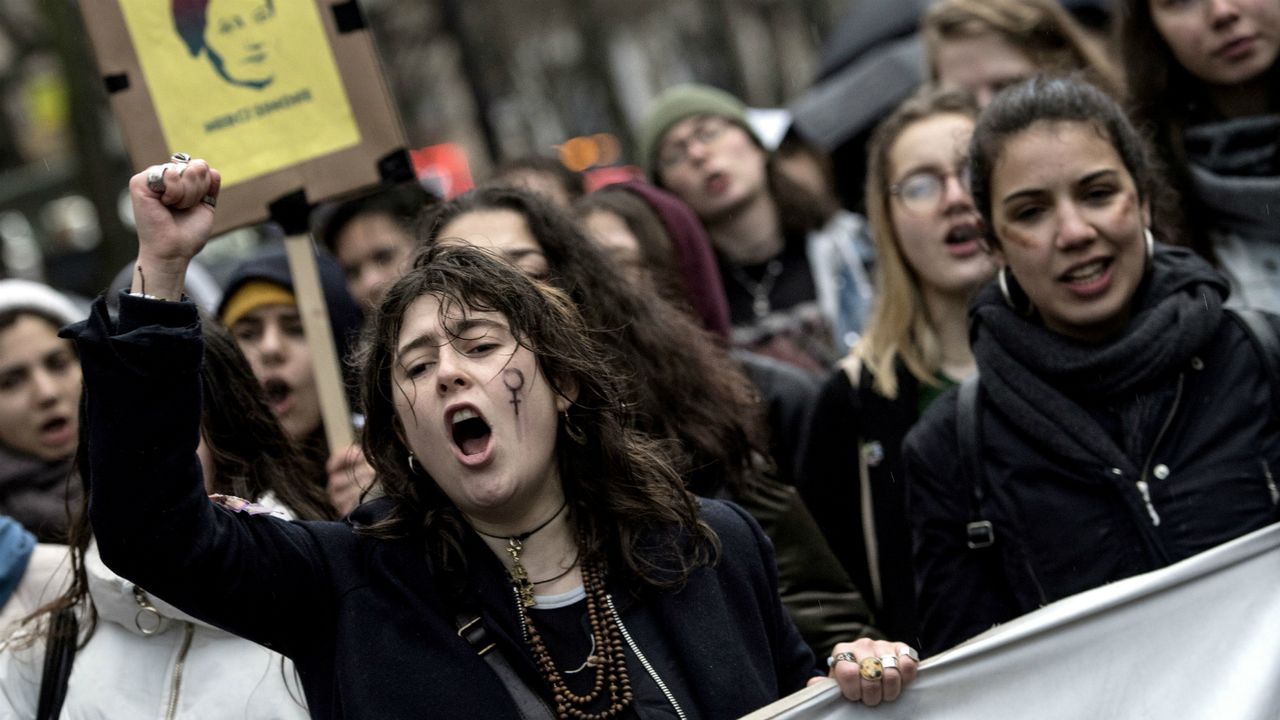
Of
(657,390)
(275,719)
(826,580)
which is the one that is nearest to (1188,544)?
(826,580)

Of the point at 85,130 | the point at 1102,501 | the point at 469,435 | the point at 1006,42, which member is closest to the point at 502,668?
the point at 469,435

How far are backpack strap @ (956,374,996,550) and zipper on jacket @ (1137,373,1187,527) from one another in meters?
0.33

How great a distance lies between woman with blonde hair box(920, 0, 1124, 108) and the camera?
5.52 m

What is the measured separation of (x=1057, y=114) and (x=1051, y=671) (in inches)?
51.5

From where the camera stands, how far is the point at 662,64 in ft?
133

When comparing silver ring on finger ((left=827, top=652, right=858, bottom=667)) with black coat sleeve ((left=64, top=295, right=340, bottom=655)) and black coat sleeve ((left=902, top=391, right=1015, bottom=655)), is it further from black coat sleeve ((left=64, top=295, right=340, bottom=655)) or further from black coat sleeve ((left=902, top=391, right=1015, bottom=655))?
black coat sleeve ((left=64, top=295, right=340, bottom=655))

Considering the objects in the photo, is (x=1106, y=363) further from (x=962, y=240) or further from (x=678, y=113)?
(x=678, y=113)

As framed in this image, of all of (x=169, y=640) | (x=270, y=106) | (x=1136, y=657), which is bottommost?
(x=1136, y=657)

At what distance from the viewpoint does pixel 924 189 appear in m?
4.71

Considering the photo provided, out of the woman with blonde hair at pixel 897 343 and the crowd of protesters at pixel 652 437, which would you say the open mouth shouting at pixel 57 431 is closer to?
the crowd of protesters at pixel 652 437

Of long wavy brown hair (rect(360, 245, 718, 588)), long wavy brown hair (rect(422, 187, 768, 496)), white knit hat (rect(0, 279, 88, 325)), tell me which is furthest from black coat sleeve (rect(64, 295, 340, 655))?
white knit hat (rect(0, 279, 88, 325))

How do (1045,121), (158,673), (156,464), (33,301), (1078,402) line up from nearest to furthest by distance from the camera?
1. (156,464)
2. (158,673)
3. (1078,402)
4. (1045,121)
5. (33,301)

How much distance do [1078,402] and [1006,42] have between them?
2.33 meters

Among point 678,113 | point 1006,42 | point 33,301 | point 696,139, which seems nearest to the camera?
point 33,301
